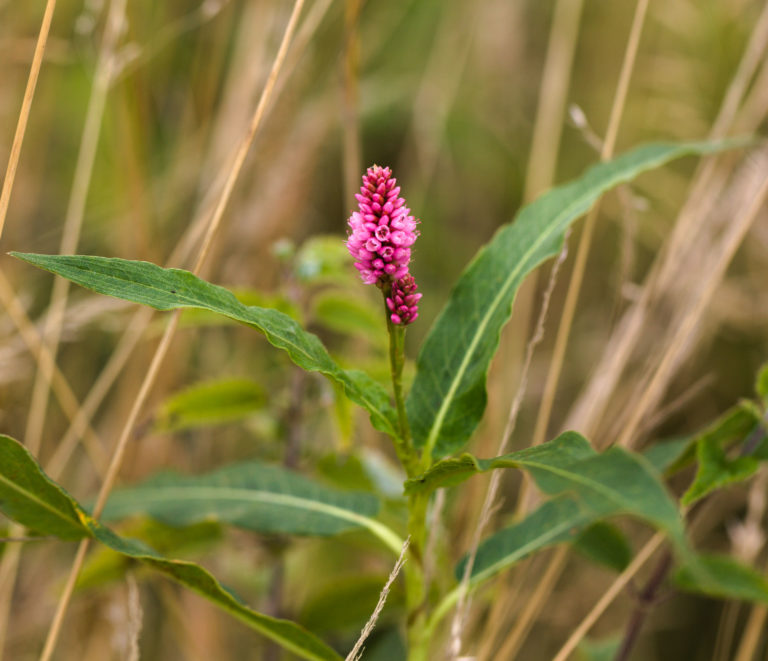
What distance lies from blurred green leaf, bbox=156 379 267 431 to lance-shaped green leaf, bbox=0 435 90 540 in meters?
0.32

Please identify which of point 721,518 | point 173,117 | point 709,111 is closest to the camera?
point 721,518

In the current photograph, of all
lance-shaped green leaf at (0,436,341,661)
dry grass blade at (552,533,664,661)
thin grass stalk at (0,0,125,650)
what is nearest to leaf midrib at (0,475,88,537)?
lance-shaped green leaf at (0,436,341,661)

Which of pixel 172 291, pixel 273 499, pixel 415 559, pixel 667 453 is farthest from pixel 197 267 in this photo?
pixel 667 453

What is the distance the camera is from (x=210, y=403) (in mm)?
1144

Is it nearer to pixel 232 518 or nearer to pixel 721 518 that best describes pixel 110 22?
pixel 232 518

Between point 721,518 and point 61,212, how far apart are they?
81.8 inches

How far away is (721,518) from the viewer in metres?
1.91

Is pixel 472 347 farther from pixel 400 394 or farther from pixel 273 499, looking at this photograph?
pixel 273 499

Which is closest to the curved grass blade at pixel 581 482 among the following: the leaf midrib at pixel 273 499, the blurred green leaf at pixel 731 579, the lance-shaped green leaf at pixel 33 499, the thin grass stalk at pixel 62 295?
the leaf midrib at pixel 273 499

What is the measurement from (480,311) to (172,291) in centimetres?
35

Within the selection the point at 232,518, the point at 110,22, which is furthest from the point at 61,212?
the point at 232,518

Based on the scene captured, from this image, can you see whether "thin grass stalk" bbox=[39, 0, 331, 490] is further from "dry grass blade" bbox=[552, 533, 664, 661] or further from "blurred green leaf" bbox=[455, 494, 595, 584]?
"dry grass blade" bbox=[552, 533, 664, 661]

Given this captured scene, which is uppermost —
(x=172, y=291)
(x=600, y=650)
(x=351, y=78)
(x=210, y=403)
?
(x=351, y=78)

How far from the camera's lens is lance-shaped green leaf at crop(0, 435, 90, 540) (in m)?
0.72
